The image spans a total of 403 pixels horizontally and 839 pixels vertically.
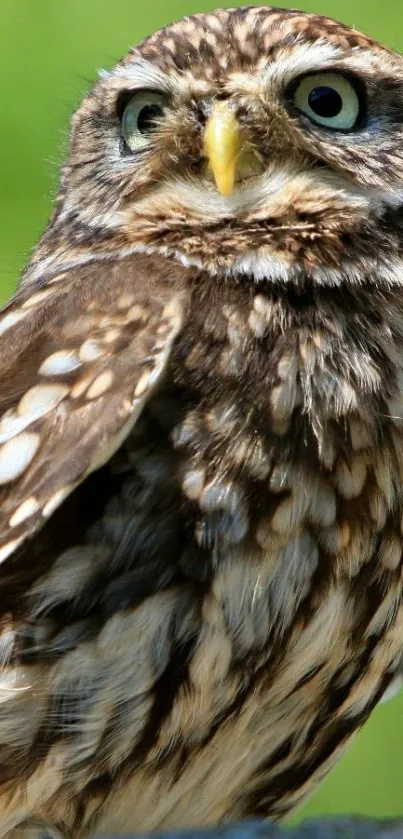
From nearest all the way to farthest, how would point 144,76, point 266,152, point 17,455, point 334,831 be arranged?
point 334,831 → point 17,455 → point 266,152 → point 144,76

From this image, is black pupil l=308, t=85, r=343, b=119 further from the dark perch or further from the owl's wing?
the dark perch

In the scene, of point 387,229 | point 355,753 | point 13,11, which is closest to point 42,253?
point 387,229

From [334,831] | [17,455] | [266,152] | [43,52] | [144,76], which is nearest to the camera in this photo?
[334,831]

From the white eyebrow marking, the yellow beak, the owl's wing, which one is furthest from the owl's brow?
the owl's wing

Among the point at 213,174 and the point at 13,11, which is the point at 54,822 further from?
the point at 13,11

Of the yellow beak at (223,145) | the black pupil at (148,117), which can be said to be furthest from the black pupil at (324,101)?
the black pupil at (148,117)

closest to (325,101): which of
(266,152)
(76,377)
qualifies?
(266,152)

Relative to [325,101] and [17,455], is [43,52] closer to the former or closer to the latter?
[325,101]

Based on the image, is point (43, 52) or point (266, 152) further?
point (43, 52)

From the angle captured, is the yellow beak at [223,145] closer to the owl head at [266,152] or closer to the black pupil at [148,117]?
the owl head at [266,152]
